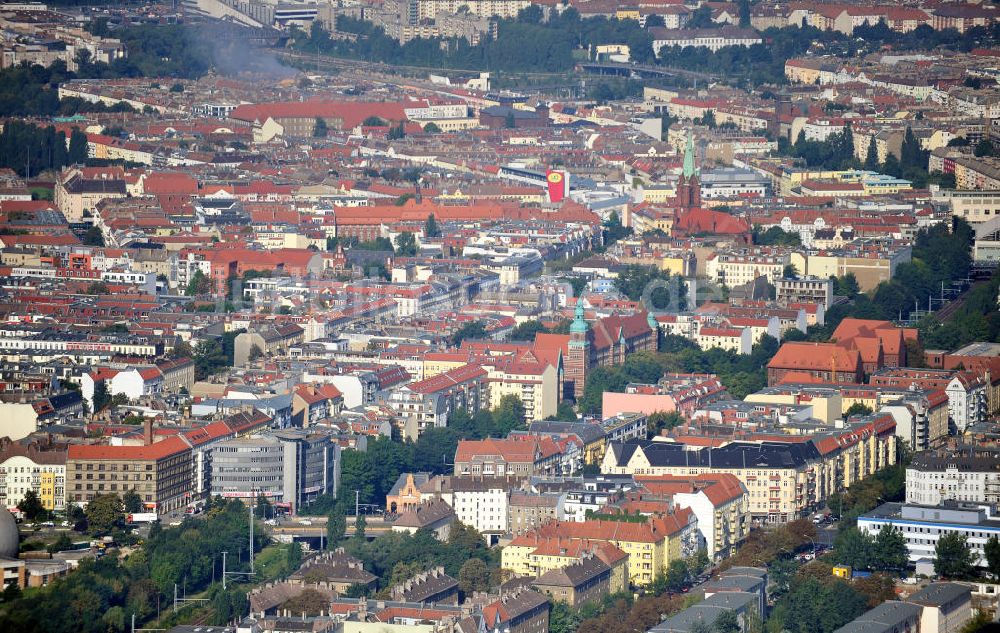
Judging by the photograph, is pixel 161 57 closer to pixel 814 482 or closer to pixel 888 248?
pixel 888 248

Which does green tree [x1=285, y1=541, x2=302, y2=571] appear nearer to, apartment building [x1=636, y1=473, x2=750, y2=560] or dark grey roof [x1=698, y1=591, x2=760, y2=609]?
apartment building [x1=636, y1=473, x2=750, y2=560]

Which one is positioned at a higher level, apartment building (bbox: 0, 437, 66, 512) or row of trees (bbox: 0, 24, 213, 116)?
row of trees (bbox: 0, 24, 213, 116)

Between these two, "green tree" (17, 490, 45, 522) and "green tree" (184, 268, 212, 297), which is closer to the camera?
"green tree" (17, 490, 45, 522)

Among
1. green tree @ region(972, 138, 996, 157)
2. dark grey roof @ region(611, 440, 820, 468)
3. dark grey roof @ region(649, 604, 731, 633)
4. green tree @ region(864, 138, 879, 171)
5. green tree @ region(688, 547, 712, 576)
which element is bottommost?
green tree @ region(688, 547, 712, 576)

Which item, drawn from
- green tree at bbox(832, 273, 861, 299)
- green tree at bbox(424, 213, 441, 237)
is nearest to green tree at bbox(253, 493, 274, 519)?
green tree at bbox(832, 273, 861, 299)

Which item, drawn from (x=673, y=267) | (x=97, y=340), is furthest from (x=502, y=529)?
(x=673, y=267)

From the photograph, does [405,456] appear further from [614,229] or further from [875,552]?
[614,229]
